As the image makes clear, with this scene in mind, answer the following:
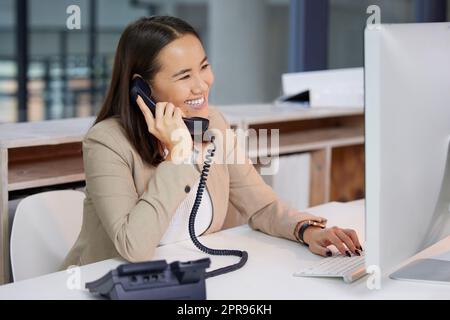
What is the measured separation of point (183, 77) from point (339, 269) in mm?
636

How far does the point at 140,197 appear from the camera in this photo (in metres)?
→ 1.81

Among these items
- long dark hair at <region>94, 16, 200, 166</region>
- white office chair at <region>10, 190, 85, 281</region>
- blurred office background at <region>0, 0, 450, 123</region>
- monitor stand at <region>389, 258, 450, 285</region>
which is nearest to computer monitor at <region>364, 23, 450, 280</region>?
monitor stand at <region>389, 258, 450, 285</region>

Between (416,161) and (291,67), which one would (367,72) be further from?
(291,67)

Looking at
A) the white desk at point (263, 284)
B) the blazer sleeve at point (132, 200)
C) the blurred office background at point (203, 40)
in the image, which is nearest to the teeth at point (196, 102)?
the blazer sleeve at point (132, 200)

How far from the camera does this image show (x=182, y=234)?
1.96 metres

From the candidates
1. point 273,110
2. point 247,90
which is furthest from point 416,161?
point 247,90

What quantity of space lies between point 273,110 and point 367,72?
2071 mm

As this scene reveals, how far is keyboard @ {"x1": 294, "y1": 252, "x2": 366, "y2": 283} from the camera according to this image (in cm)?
162

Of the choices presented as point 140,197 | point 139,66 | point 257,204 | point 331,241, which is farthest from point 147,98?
point 331,241

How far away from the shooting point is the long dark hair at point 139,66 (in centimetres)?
194

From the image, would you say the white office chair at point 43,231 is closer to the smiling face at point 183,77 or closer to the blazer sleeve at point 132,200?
the blazer sleeve at point 132,200

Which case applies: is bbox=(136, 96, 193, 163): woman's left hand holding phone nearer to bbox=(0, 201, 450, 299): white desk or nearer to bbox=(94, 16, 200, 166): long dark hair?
bbox=(94, 16, 200, 166): long dark hair

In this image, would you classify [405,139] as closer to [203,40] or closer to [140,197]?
[140,197]

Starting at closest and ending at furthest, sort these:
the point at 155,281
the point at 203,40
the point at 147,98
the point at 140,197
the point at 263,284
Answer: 1. the point at 155,281
2. the point at 263,284
3. the point at 140,197
4. the point at 147,98
5. the point at 203,40
